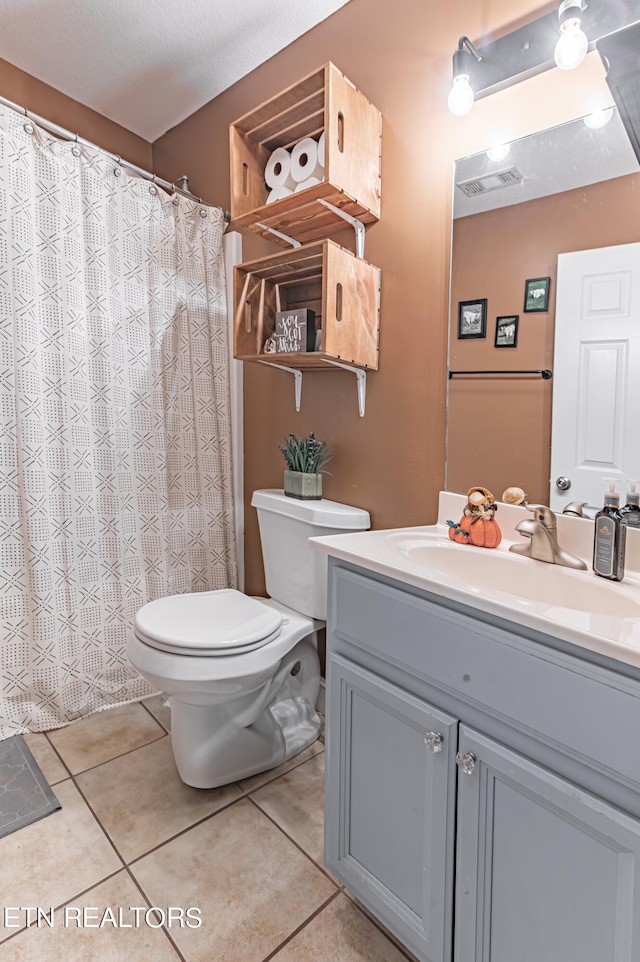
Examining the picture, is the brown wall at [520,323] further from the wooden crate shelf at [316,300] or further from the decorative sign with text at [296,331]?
the decorative sign with text at [296,331]

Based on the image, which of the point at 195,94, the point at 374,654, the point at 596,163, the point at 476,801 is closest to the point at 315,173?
the point at 596,163

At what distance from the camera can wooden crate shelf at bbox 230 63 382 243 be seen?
1.45 metres

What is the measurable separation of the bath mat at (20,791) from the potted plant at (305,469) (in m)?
1.16

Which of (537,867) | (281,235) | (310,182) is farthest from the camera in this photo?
(281,235)

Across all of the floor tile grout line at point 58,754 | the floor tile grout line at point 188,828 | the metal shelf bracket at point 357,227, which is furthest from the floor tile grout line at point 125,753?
the metal shelf bracket at point 357,227

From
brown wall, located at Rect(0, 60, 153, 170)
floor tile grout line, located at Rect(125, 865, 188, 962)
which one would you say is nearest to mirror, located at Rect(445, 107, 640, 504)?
floor tile grout line, located at Rect(125, 865, 188, 962)

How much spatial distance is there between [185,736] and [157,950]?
474 mm

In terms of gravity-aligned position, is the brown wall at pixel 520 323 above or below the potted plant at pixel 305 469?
above

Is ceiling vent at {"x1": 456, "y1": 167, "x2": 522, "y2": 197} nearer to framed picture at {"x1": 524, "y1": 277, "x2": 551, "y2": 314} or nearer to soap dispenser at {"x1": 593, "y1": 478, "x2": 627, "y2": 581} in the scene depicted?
framed picture at {"x1": 524, "y1": 277, "x2": 551, "y2": 314}

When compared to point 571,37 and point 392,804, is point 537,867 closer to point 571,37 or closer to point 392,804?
point 392,804

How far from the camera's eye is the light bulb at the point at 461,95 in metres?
1.30

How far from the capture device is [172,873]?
1.25 m

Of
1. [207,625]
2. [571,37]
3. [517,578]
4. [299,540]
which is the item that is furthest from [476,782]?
[571,37]

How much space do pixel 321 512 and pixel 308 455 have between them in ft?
0.81
